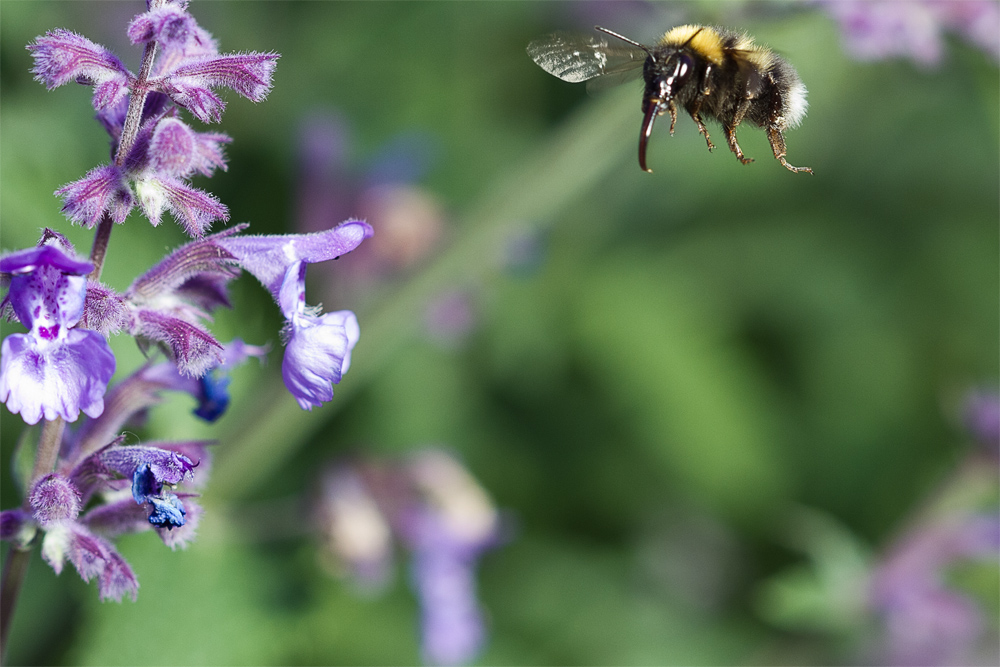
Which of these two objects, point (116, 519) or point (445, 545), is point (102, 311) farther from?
point (445, 545)

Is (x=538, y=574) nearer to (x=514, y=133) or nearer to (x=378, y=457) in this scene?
(x=378, y=457)

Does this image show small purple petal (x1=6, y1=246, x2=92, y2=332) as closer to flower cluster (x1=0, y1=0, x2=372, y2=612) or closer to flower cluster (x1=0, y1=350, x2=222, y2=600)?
flower cluster (x1=0, y1=0, x2=372, y2=612)

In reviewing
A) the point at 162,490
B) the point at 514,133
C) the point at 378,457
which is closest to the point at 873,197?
the point at 514,133

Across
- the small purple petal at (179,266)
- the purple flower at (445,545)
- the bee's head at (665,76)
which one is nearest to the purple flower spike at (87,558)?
the small purple petal at (179,266)

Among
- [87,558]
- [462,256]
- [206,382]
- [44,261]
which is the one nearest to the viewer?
[44,261]

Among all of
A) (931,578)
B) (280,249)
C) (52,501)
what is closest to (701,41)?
(280,249)

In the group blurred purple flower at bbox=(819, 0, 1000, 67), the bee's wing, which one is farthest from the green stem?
the bee's wing
